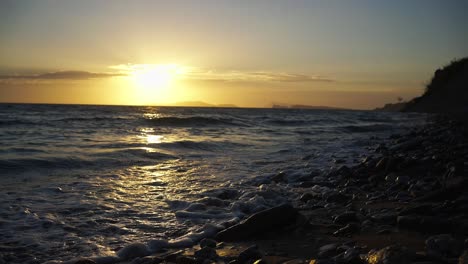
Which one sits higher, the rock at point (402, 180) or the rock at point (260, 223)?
the rock at point (402, 180)

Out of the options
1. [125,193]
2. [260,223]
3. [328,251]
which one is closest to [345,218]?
[260,223]

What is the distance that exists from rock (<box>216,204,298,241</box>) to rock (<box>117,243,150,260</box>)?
30.8 inches

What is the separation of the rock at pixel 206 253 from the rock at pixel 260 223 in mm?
435

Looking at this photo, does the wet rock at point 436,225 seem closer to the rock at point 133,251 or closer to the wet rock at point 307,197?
the wet rock at point 307,197

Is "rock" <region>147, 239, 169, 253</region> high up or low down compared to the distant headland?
down

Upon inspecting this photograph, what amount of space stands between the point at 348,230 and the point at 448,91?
33.0 meters

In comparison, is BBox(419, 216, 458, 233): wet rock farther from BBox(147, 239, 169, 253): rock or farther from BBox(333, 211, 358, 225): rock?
BBox(147, 239, 169, 253): rock

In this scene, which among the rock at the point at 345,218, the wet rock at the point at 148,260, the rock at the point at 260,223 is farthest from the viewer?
the rock at the point at 345,218

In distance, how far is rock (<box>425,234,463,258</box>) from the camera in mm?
2708

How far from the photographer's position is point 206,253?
3486mm

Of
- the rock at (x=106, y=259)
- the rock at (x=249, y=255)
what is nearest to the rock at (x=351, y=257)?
the rock at (x=249, y=255)

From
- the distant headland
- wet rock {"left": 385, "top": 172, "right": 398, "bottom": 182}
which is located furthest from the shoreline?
the distant headland

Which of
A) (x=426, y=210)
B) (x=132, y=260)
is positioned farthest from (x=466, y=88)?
(x=132, y=260)

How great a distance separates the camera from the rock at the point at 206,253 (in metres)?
3.43
